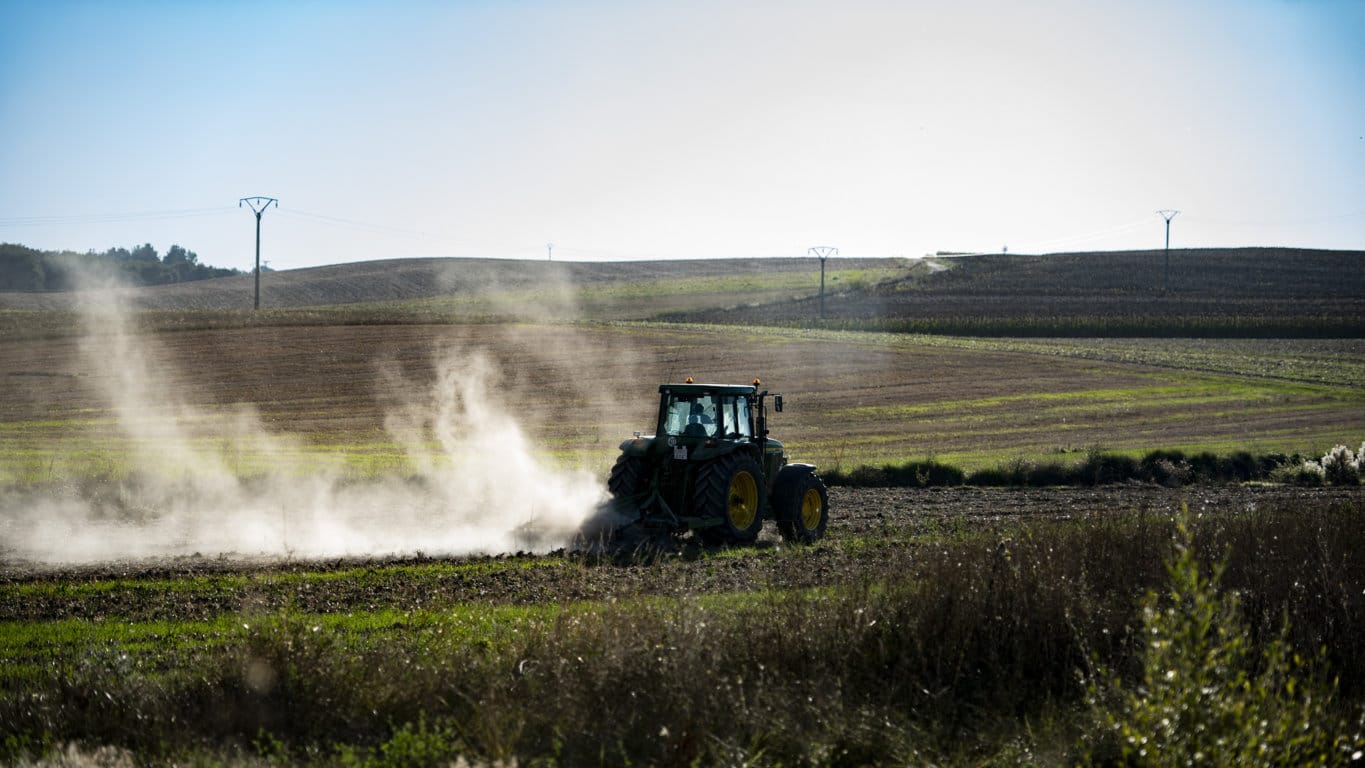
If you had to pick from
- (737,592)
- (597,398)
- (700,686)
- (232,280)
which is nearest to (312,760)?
(700,686)

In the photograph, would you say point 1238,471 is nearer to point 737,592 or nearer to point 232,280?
point 737,592

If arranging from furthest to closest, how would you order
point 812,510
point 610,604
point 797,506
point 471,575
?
point 812,510, point 797,506, point 471,575, point 610,604

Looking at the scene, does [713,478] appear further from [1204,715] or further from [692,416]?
[1204,715]

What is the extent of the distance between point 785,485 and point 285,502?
8.41 m

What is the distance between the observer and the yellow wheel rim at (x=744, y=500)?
16.8 metres

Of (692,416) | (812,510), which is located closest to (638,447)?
(692,416)

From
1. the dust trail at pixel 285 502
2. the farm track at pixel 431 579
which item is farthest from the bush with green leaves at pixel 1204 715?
the dust trail at pixel 285 502

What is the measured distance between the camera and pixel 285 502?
768 inches

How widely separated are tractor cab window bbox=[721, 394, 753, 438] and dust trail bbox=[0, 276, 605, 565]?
7.55 feet

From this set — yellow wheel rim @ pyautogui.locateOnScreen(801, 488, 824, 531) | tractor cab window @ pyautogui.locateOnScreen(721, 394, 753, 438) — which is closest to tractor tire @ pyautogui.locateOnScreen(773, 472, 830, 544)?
yellow wheel rim @ pyautogui.locateOnScreen(801, 488, 824, 531)

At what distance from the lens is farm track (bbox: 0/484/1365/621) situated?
11.7 metres

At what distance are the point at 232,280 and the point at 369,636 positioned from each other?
106019 mm

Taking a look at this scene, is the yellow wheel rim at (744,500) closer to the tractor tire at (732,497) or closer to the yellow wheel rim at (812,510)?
the tractor tire at (732,497)

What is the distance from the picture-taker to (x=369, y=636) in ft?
34.0
